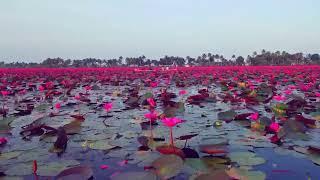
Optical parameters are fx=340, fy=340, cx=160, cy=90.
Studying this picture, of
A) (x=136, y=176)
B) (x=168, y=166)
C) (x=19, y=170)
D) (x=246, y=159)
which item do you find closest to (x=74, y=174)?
(x=136, y=176)

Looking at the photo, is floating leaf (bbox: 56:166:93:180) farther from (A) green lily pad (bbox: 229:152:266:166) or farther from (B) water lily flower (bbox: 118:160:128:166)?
(A) green lily pad (bbox: 229:152:266:166)

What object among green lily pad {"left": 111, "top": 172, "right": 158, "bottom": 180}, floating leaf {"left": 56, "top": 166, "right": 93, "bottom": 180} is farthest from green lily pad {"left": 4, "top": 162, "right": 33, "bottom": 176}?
green lily pad {"left": 111, "top": 172, "right": 158, "bottom": 180}

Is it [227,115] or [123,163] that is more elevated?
[227,115]

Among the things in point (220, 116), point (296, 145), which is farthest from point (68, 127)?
point (296, 145)

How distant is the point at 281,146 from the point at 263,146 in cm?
17

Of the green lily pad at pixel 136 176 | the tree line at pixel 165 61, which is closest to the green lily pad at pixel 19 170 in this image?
the green lily pad at pixel 136 176

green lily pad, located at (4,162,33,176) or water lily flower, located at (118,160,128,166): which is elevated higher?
green lily pad, located at (4,162,33,176)

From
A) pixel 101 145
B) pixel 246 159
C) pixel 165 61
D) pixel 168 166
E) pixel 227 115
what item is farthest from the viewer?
pixel 165 61

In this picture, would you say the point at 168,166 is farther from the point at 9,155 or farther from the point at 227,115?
the point at 227,115

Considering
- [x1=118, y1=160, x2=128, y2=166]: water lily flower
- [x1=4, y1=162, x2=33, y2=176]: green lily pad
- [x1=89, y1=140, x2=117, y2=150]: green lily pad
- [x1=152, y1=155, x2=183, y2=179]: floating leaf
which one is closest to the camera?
[x1=152, y1=155, x2=183, y2=179]: floating leaf

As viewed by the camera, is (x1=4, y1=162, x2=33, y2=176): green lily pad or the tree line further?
the tree line

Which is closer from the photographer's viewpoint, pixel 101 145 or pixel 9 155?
pixel 9 155

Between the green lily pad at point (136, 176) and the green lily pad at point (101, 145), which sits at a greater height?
the green lily pad at point (136, 176)

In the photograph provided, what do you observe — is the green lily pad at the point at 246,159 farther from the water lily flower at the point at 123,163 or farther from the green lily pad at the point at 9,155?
the green lily pad at the point at 9,155
